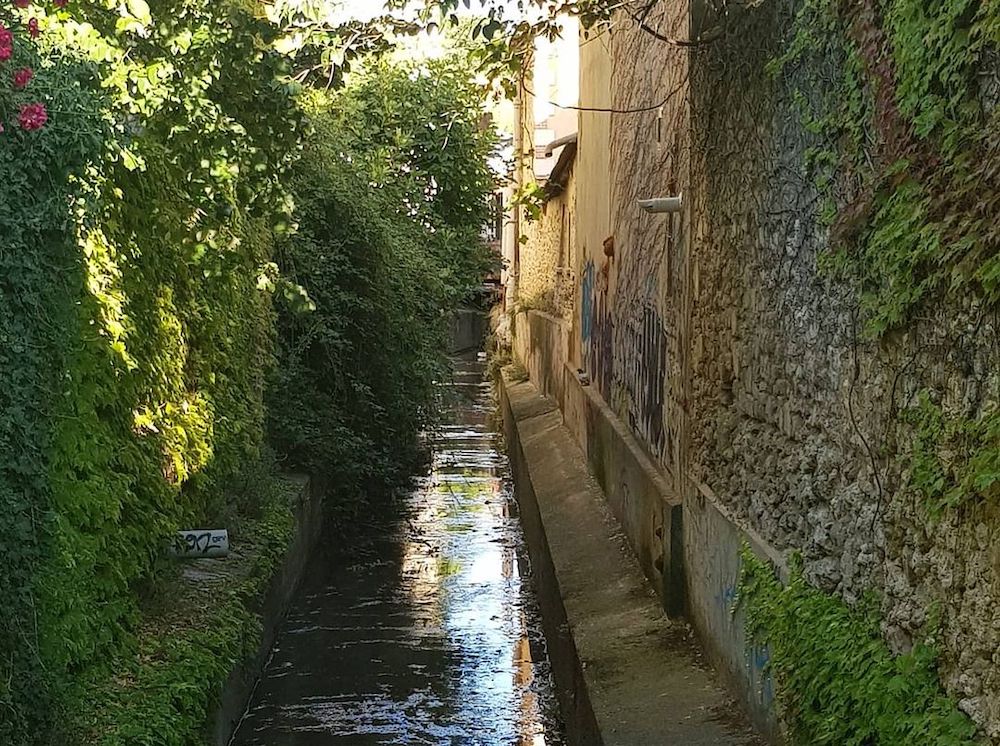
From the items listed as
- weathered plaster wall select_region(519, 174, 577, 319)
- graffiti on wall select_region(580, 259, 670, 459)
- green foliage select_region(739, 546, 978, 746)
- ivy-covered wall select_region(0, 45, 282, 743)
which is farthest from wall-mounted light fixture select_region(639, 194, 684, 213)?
weathered plaster wall select_region(519, 174, 577, 319)

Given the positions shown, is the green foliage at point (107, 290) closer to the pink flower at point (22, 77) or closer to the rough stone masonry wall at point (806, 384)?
the pink flower at point (22, 77)

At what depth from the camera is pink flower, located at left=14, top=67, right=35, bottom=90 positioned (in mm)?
4656

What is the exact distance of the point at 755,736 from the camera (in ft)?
17.8

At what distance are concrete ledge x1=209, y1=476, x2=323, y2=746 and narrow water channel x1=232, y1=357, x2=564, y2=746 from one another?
143 mm

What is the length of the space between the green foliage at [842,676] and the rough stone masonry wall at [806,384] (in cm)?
8

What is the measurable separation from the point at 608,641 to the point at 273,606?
→ 9.36 feet

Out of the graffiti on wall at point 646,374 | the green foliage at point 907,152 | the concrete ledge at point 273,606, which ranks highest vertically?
the green foliage at point 907,152

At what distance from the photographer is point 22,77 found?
466 centimetres

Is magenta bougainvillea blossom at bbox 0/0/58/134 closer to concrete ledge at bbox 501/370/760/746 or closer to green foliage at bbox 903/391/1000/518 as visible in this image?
green foliage at bbox 903/391/1000/518

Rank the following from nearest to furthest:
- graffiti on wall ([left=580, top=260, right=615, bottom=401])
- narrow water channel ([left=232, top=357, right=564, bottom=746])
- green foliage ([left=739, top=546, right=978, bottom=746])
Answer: green foliage ([left=739, top=546, right=978, bottom=746]) < narrow water channel ([left=232, top=357, right=564, bottom=746]) < graffiti on wall ([left=580, top=260, right=615, bottom=401])

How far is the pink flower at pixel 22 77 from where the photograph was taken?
15.3ft

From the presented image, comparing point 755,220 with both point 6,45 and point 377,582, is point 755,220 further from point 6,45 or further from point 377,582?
point 377,582

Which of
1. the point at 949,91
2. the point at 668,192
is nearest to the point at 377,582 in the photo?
the point at 668,192

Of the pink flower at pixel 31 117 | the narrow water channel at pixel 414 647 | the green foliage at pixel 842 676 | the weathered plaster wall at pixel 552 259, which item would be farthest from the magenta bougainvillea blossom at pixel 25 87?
the weathered plaster wall at pixel 552 259
